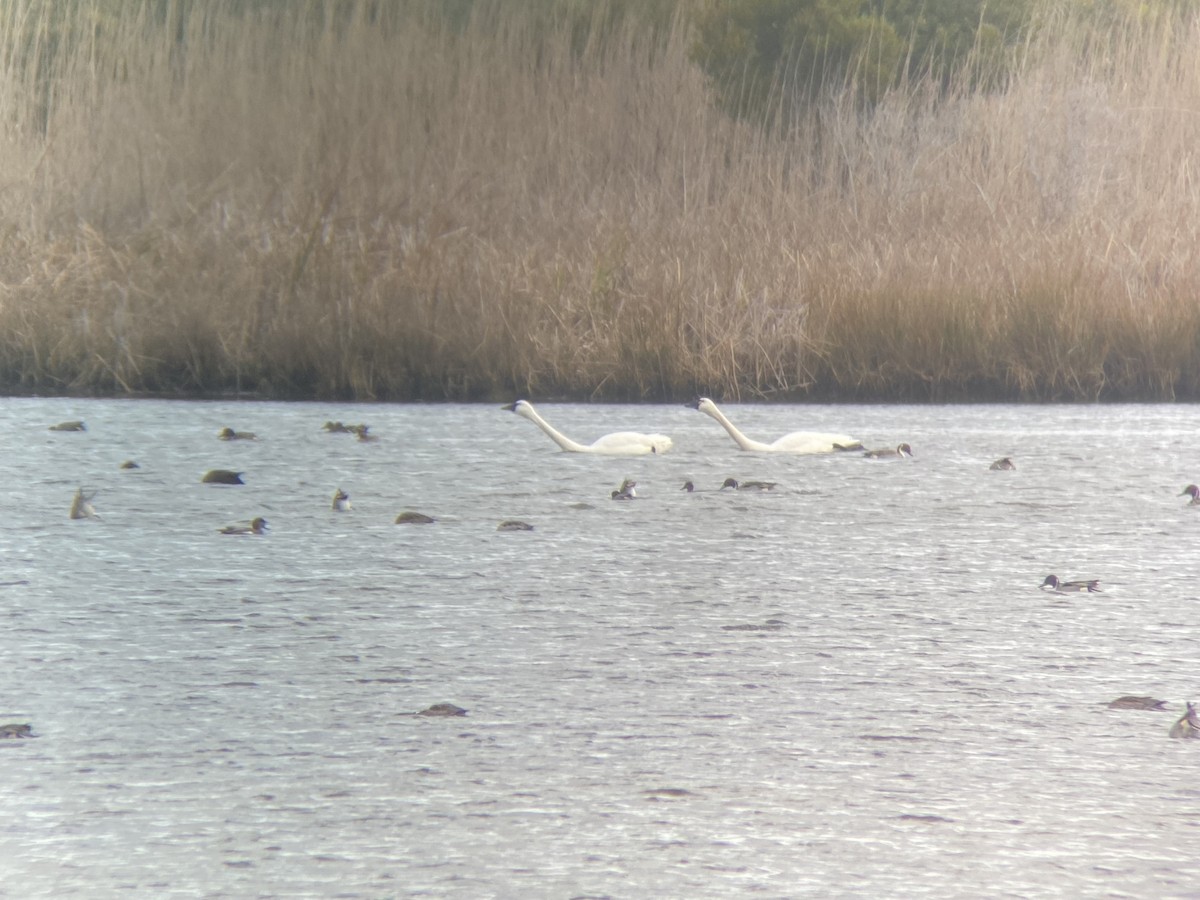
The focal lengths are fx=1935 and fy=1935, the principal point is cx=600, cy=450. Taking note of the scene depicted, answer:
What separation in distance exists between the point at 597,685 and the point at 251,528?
107 inches

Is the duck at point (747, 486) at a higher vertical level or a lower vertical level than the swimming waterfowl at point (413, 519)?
higher

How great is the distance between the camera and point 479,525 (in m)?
6.74

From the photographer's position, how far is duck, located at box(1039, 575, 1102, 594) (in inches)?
213

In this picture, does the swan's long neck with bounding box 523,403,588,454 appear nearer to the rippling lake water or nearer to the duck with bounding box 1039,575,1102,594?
the rippling lake water

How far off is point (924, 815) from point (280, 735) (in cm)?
124

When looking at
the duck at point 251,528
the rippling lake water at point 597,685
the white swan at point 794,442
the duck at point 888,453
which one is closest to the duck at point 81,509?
the rippling lake water at point 597,685

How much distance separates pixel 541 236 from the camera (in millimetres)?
13367

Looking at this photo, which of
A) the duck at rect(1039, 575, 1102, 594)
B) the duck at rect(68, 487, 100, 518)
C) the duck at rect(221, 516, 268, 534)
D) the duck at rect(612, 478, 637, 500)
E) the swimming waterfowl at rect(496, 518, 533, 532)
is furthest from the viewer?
the duck at rect(612, 478, 637, 500)

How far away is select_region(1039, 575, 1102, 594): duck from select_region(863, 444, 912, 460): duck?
132 inches

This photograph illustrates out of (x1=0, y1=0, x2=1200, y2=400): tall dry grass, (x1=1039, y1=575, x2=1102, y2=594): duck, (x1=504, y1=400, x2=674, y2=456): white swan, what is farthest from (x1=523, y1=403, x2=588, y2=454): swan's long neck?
(x1=1039, y1=575, x2=1102, y2=594): duck

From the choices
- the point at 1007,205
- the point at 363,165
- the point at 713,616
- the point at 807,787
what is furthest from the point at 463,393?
the point at 807,787

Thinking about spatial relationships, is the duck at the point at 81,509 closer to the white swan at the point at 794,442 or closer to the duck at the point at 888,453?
the white swan at the point at 794,442

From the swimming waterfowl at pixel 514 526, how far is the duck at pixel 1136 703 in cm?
298

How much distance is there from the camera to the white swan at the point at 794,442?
8.83 metres
